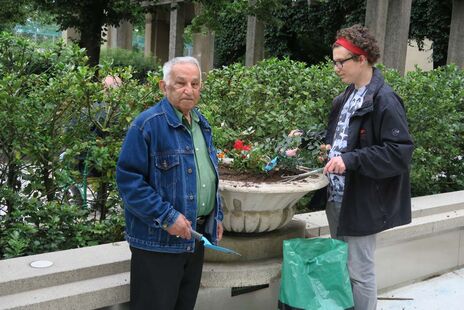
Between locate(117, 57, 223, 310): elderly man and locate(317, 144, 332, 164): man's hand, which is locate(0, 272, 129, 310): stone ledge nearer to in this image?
locate(117, 57, 223, 310): elderly man

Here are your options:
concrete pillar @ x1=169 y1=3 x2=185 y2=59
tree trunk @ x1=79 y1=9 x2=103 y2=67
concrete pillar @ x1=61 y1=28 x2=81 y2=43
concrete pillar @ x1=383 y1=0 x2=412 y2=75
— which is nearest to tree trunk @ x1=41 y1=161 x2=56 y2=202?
concrete pillar @ x1=61 y1=28 x2=81 y2=43

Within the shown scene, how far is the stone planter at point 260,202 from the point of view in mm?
2861

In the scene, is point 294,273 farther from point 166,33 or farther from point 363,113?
point 166,33

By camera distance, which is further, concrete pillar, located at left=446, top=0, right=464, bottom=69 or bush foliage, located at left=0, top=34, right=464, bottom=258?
concrete pillar, located at left=446, top=0, right=464, bottom=69

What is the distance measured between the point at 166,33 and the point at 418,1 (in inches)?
578

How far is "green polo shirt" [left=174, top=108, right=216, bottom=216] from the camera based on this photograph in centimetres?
248

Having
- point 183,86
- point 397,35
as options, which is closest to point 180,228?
point 183,86

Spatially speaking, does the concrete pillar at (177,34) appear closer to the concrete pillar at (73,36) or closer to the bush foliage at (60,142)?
the concrete pillar at (73,36)

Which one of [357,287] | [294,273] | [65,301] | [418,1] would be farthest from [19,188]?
[418,1]

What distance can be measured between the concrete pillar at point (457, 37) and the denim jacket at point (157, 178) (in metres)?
12.0

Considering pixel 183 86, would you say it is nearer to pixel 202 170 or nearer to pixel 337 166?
pixel 202 170

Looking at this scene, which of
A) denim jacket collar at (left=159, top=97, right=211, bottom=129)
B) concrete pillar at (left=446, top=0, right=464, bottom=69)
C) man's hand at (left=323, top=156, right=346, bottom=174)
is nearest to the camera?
denim jacket collar at (left=159, top=97, right=211, bottom=129)

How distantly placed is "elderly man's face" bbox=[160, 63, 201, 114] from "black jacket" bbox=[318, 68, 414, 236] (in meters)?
0.87

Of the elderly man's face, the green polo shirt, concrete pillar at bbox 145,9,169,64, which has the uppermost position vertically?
concrete pillar at bbox 145,9,169,64
